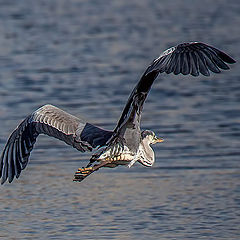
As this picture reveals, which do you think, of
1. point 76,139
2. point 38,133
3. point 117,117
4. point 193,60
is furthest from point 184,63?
point 117,117

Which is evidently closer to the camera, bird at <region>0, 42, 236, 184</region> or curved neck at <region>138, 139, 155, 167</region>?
bird at <region>0, 42, 236, 184</region>

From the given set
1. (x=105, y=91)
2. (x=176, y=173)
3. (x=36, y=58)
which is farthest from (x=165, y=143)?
(x=36, y=58)

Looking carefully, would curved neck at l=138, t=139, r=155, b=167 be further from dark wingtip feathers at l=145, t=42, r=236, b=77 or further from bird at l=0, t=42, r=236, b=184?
dark wingtip feathers at l=145, t=42, r=236, b=77

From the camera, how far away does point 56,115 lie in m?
7.38

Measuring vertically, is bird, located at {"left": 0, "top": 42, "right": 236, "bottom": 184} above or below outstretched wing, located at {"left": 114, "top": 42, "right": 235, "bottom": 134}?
below

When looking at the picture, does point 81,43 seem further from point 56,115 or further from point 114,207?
point 56,115

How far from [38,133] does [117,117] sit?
4841 millimetres

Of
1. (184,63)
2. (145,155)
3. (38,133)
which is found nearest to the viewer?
(184,63)

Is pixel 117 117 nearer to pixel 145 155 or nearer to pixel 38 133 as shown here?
pixel 145 155

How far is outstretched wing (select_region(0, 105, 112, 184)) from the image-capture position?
7.29 m

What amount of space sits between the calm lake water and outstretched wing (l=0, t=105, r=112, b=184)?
35.8 inches

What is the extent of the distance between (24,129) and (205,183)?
2698 mm

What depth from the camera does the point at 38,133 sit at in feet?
23.9

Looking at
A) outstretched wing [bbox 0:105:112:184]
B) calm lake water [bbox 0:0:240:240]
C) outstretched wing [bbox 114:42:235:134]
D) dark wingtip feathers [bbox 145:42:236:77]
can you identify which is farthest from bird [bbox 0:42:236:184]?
calm lake water [bbox 0:0:240:240]
